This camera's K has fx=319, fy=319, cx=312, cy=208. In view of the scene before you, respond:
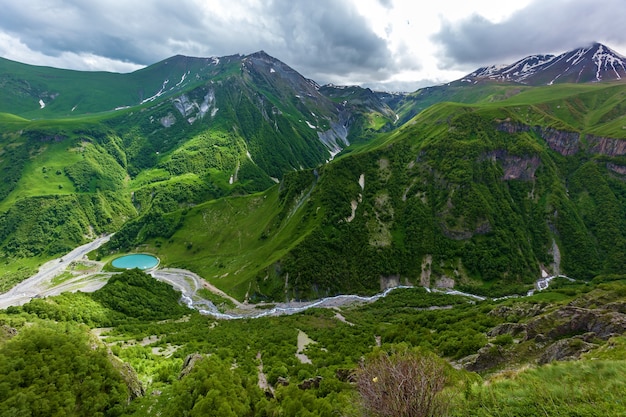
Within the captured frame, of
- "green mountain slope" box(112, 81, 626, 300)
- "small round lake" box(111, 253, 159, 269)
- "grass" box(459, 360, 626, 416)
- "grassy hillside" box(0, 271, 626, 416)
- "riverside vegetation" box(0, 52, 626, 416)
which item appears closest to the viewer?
"grass" box(459, 360, 626, 416)

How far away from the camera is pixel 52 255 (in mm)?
185500

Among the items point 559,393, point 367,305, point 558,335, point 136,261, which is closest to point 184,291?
point 136,261

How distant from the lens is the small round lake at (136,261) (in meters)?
165

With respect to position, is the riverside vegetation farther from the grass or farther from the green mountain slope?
the green mountain slope

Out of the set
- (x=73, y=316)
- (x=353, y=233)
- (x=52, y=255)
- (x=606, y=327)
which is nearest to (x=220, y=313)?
(x=73, y=316)

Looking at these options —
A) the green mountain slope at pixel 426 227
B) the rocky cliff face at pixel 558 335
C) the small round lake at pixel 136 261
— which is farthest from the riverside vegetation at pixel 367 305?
the small round lake at pixel 136 261

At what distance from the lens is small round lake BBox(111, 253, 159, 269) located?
542 ft

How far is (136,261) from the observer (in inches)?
6831

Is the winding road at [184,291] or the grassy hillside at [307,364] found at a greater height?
the grassy hillside at [307,364]

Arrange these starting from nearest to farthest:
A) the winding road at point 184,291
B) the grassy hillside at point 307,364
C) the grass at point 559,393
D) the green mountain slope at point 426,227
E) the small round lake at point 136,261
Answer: the grass at point 559,393, the grassy hillside at point 307,364, the winding road at point 184,291, the green mountain slope at point 426,227, the small round lake at point 136,261

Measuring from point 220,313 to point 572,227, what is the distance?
176218 mm

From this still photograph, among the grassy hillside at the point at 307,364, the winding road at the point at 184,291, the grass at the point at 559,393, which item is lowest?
the winding road at the point at 184,291

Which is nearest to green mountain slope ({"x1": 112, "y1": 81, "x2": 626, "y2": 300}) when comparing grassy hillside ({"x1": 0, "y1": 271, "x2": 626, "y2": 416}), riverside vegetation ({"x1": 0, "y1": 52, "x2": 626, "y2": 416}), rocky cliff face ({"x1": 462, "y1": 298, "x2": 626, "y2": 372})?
riverside vegetation ({"x1": 0, "y1": 52, "x2": 626, "y2": 416})

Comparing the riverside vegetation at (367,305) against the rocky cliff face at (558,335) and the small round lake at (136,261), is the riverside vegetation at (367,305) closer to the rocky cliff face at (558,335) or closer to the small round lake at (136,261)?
the rocky cliff face at (558,335)
